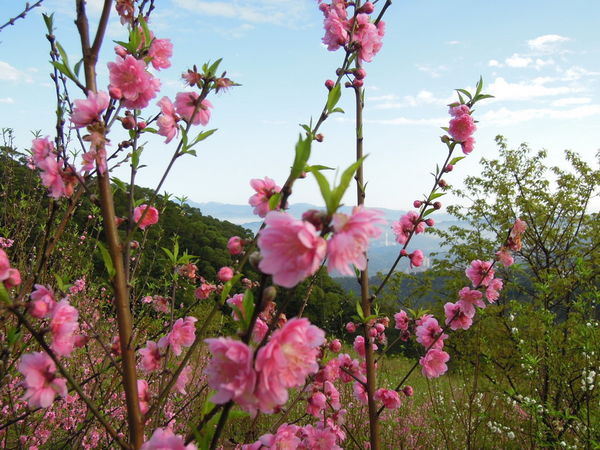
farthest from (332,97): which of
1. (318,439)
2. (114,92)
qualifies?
(318,439)

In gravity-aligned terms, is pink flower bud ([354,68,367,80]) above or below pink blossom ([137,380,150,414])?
above

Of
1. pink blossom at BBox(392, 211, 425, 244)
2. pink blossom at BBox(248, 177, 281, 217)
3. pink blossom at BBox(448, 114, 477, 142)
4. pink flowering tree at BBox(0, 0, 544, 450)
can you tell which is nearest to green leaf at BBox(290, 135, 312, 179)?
pink flowering tree at BBox(0, 0, 544, 450)

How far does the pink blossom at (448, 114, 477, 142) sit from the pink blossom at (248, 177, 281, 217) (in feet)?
4.89

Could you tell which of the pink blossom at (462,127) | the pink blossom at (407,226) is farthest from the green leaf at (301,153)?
the pink blossom at (462,127)

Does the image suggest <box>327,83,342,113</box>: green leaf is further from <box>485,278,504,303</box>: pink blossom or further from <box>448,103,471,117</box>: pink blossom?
<box>485,278,504,303</box>: pink blossom

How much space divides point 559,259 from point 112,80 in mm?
11417

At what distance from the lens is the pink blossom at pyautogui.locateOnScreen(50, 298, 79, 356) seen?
3.32 ft

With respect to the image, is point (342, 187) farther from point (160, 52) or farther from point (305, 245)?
point (160, 52)

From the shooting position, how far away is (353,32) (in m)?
1.99

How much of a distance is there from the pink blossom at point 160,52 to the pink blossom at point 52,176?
1.84 ft

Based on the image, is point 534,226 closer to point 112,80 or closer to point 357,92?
point 357,92

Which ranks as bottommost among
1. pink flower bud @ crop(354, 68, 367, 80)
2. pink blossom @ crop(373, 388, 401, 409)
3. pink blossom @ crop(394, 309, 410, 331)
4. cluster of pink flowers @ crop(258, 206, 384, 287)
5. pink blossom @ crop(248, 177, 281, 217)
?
pink blossom @ crop(373, 388, 401, 409)

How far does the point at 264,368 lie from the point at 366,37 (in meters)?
1.81

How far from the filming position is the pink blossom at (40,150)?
4.22 feet
